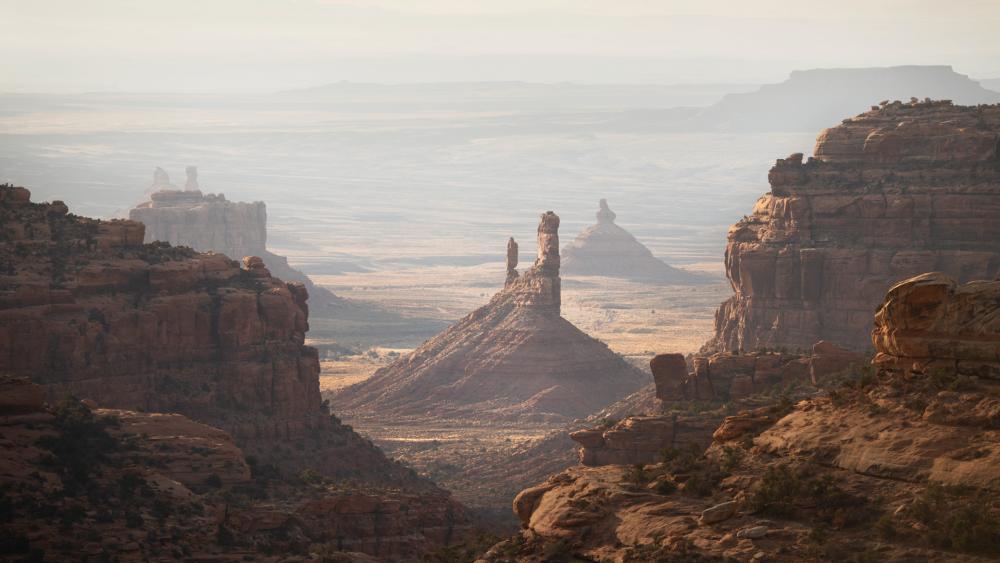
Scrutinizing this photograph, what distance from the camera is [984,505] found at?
129 ft

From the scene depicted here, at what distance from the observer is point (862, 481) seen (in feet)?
137

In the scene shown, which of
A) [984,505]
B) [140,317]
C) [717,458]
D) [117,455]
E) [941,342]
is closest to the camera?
[984,505]

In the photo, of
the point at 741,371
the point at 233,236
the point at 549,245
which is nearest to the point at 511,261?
the point at 549,245

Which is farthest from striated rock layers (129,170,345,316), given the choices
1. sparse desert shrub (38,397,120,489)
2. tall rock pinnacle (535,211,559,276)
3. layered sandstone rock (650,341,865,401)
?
sparse desert shrub (38,397,120,489)

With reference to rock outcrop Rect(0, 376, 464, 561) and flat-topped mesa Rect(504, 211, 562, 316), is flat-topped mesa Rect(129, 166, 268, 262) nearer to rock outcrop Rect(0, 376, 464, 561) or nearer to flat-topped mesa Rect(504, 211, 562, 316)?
flat-topped mesa Rect(504, 211, 562, 316)

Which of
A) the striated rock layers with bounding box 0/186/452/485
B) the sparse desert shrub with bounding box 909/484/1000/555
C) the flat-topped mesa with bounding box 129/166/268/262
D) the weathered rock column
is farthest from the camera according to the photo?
the flat-topped mesa with bounding box 129/166/268/262

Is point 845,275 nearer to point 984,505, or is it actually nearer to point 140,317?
point 140,317

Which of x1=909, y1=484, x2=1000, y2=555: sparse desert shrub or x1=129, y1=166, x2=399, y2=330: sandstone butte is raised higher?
x1=129, y1=166, x2=399, y2=330: sandstone butte

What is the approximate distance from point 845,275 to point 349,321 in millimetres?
99866

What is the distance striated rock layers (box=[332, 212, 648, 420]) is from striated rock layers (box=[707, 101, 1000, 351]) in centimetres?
2074

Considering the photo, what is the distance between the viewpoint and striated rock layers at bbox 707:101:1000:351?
90562 millimetres

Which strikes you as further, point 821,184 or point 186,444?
point 821,184

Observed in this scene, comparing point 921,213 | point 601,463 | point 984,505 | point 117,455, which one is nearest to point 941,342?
point 984,505

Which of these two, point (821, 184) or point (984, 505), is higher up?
point (821, 184)
